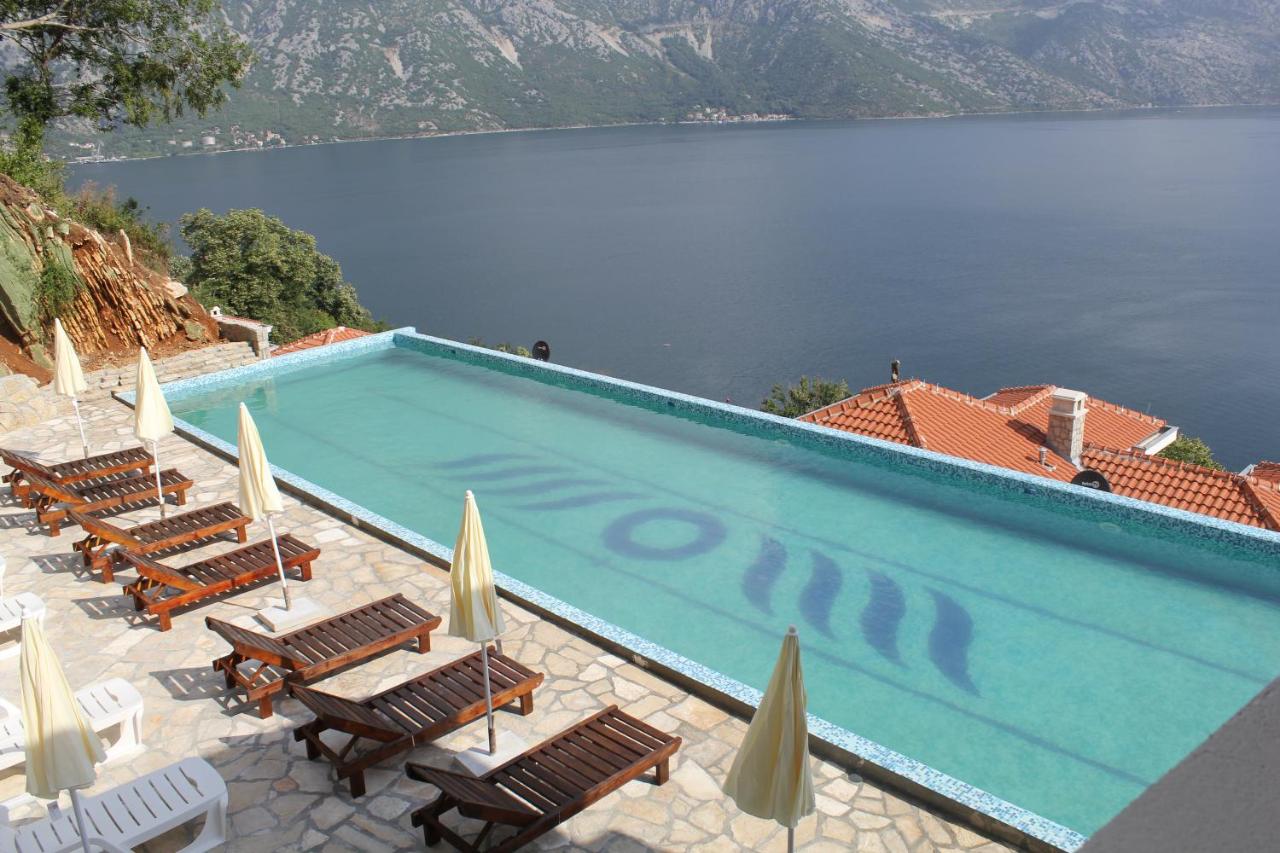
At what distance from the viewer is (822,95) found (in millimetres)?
158750

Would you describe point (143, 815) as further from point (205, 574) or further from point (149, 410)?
point (149, 410)

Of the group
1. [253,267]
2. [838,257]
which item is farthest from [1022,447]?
[838,257]

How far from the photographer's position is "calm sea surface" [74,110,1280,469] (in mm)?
48062

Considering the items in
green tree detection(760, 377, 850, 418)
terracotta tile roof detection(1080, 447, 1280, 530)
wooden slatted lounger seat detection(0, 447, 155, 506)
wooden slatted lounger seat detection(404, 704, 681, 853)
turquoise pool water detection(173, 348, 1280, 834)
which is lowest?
green tree detection(760, 377, 850, 418)

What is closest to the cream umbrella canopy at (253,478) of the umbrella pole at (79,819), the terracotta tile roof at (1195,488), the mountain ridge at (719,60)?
the umbrella pole at (79,819)

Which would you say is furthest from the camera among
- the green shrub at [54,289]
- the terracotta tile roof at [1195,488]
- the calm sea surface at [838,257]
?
the calm sea surface at [838,257]

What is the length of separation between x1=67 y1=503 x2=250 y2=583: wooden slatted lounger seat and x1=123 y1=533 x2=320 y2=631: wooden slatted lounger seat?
13 cm

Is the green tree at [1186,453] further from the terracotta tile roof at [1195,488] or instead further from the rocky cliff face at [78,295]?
the rocky cliff face at [78,295]

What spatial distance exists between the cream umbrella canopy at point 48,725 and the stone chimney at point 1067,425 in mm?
14682

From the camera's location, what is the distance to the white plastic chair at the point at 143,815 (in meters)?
4.22

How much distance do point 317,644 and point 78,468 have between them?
4210 millimetres

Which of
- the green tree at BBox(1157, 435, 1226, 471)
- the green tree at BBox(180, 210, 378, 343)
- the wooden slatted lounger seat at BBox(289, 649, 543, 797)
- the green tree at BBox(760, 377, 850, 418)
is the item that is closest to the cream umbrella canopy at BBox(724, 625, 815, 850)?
the wooden slatted lounger seat at BBox(289, 649, 543, 797)

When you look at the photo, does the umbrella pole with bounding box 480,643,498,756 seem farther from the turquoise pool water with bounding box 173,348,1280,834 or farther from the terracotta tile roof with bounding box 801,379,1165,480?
the terracotta tile roof with bounding box 801,379,1165,480

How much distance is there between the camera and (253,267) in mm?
33562
